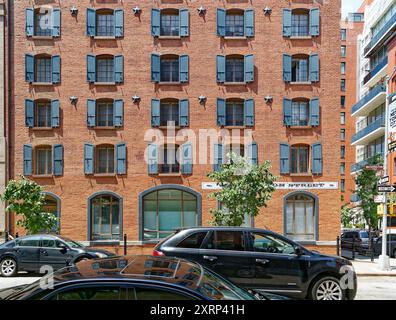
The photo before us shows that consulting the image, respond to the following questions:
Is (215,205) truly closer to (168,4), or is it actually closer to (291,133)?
(291,133)

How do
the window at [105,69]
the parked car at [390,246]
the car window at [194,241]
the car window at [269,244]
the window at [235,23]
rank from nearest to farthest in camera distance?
1. the car window at [269,244]
2. the car window at [194,241]
3. the parked car at [390,246]
4. the window at [105,69]
5. the window at [235,23]

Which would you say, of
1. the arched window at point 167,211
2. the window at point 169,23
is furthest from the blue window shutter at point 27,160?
the window at point 169,23

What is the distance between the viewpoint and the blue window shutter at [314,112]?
81.0ft

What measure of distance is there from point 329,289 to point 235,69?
59.7 feet

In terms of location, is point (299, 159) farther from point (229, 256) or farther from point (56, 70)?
point (229, 256)

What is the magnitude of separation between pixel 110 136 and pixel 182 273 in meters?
21.1

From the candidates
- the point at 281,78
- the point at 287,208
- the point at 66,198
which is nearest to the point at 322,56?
the point at 281,78

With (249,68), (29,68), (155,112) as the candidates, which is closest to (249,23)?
(249,68)

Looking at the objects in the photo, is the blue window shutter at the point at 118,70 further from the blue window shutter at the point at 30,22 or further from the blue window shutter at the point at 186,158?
the blue window shutter at the point at 186,158

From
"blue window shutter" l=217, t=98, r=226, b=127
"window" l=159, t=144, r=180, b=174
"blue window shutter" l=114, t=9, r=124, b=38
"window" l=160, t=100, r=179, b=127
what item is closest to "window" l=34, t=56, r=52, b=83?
"blue window shutter" l=114, t=9, r=124, b=38

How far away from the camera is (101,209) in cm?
2453

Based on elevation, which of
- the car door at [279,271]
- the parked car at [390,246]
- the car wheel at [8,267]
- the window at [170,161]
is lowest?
the parked car at [390,246]

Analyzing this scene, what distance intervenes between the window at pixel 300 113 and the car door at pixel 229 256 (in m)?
16.8

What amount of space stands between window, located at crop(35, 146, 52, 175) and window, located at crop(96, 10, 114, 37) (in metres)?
7.86
